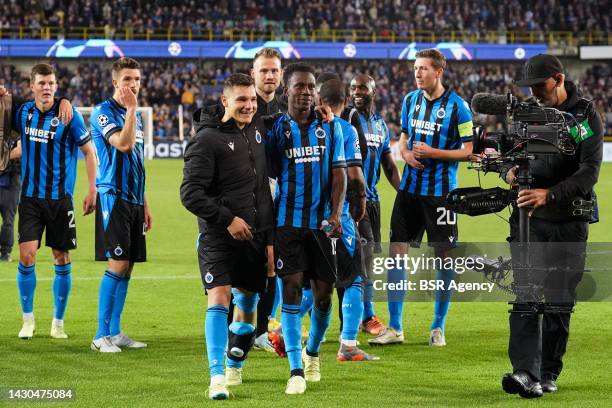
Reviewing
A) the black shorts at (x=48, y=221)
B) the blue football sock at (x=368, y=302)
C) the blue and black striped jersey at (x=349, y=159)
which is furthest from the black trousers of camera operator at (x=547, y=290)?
the black shorts at (x=48, y=221)

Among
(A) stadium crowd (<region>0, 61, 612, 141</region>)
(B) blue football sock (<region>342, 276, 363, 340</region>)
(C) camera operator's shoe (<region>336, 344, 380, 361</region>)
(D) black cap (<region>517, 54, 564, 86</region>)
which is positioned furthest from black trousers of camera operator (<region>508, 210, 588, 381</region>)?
(A) stadium crowd (<region>0, 61, 612, 141</region>)

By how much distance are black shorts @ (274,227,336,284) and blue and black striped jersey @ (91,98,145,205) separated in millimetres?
A: 1979

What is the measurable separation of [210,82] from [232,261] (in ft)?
133

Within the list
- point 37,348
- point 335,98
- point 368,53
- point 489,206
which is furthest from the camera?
point 368,53

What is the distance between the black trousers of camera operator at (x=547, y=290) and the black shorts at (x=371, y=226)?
2291 millimetres

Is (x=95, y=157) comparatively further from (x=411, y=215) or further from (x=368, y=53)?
(x=368, y=53)

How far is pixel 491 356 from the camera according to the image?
825 cm

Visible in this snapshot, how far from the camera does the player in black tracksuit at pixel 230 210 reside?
6.58 metres

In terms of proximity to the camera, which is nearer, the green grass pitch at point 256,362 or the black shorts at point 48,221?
the green grass pitch at point 256,362

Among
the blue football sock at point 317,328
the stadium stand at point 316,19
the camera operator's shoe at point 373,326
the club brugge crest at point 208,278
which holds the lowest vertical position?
the camera operator's shoe at point 373,326

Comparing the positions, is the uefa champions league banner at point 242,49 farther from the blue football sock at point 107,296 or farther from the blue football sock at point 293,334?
the blue football sock at point 293,334

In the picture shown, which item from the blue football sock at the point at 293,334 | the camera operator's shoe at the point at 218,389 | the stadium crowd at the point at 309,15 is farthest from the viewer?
the stadium crowd at the point at 309,15

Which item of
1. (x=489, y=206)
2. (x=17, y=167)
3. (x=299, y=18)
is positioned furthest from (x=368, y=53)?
(x=489, y=206)

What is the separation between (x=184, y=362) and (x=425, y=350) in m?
1.92
